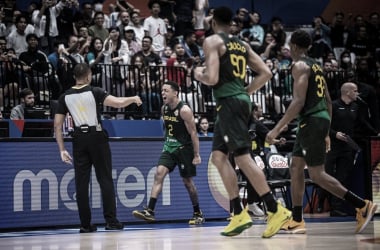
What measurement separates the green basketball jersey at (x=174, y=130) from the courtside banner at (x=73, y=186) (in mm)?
743

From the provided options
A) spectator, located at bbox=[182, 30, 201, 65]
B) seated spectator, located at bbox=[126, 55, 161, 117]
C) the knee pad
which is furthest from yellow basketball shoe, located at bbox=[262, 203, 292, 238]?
spectator, located at bbox=[182, 30, 201, 65]

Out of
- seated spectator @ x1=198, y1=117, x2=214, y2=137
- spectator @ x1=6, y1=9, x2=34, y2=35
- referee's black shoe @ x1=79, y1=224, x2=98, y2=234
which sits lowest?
referee's black shoe @ x1=79, y1=224, x2=98, y2=234

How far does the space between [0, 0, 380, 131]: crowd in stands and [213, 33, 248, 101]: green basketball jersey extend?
7.30 metres

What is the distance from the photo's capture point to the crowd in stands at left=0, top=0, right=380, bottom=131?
15234mm

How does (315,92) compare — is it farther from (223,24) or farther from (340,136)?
(340,136)

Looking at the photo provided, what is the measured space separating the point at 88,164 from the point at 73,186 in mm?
1508

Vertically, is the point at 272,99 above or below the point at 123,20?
below

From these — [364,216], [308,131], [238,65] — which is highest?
[238,65]

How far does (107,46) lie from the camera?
15914 mm

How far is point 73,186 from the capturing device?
11906mm

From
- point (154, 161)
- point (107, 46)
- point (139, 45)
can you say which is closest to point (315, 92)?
point (154, 161)

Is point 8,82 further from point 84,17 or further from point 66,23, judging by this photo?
point 84,17

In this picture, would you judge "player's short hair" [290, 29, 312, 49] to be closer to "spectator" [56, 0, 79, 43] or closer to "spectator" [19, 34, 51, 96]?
"spectator" [19, 34, 51, 96]

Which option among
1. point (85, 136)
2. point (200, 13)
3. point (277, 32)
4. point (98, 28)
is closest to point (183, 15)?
point (200, 13)
